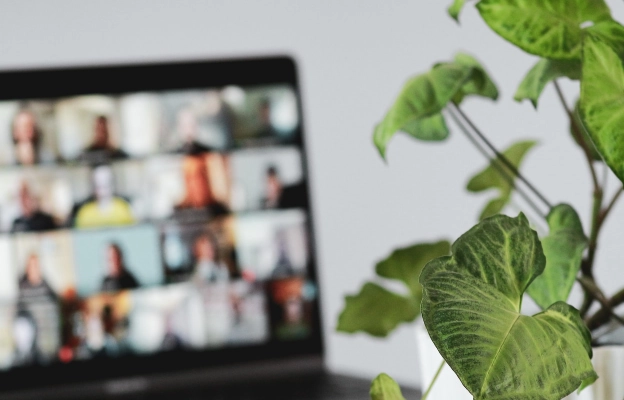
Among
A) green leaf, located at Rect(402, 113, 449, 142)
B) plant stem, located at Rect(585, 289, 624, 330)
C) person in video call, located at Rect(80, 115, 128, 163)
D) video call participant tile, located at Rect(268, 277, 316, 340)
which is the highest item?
person in video call, located at Rect(80, 115, 128, 163)

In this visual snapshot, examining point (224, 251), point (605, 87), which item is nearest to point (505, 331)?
point (605, 87)

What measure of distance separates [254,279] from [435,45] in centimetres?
55

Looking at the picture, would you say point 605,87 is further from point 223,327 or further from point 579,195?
point 579,195

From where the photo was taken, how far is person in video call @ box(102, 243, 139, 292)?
0.81m

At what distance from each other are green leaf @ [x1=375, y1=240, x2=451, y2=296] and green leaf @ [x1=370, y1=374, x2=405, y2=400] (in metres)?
0.14

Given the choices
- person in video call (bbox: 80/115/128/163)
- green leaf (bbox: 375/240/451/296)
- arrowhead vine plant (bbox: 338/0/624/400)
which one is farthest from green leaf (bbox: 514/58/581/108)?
person in video call (bbox: 80/115/128/163)

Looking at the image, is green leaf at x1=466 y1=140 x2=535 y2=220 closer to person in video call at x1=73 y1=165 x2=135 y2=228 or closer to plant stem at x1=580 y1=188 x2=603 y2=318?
plant stem at x1=580 y1=188 x2=603 y2=318

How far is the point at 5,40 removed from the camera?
110 cm

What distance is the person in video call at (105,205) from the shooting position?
81 centimetres

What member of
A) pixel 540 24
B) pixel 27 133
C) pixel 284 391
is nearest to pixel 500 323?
pixel 540 24

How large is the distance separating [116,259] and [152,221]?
2.2 inches

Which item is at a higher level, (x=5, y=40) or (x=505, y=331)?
(x=5, y=40)

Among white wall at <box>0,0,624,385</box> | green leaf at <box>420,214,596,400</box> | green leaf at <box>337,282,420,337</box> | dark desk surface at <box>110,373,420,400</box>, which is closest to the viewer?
green leaf at <box>420,214,596,400</box>

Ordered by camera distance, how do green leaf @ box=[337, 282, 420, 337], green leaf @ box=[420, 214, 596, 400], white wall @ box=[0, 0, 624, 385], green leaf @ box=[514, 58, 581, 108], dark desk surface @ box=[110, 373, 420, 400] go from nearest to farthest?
green leaf @ box=[420, 214, 596, 400] → green leaf @ box=[514, 58, 581, 108] → green leaf @ box=[337, 282, 420, 337] → dark desk surface @ box=[110, 373, 420, 400] → white wall @ box=[0, 0, 624, 385]
